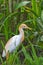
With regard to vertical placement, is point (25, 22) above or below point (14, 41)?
above

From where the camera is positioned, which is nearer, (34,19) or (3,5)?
(34,19)

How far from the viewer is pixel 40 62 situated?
10.3ft

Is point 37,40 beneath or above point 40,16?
beneath

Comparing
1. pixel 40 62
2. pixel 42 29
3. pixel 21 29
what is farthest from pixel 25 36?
pixel 40 62

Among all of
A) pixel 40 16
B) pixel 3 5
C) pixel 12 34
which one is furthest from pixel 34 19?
pixel 3 5

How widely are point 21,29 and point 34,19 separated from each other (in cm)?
23

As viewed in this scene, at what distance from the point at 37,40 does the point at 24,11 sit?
1.65 feet

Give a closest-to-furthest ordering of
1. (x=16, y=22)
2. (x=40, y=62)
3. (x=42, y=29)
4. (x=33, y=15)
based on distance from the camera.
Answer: (x=40, y=62) < (x=42, y=29) < (x=33, y=15) < (x=16, y=22)

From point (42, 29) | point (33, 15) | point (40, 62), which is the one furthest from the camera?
point (33, 15)

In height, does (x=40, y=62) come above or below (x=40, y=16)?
below

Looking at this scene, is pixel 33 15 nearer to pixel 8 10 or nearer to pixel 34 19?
pixel 34 19

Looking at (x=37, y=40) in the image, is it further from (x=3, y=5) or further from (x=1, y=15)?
(x=3, y=5)

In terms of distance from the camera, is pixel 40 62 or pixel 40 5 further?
pixel 40 5

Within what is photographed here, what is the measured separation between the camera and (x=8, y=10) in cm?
445
